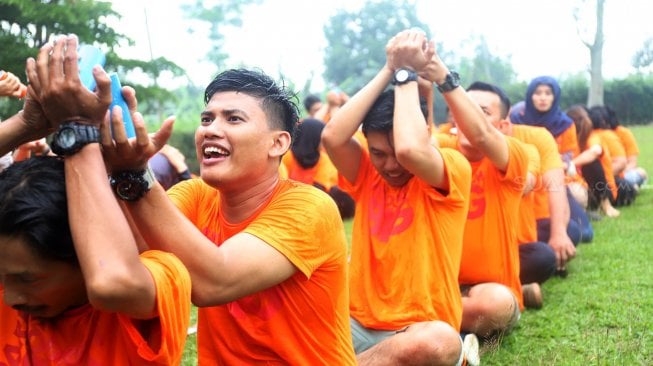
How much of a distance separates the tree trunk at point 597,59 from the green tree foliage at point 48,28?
53.5 ft

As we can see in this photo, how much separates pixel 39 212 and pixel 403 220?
2.17 meters

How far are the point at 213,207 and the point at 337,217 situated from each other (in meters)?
0.53

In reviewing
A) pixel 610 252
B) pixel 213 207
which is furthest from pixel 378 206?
pixel 610 252

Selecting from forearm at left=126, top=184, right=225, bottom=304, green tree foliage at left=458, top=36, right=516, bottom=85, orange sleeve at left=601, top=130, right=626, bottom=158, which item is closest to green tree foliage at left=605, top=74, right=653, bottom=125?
green tree foliage at left=458, top=36, right=516, bottom=85

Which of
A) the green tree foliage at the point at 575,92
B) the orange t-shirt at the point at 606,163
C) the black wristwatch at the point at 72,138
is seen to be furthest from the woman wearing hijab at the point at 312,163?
the green tree foliage at the point at 575,92

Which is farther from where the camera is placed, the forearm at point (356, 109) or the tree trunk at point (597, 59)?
the tree trunk at point (597, 59)

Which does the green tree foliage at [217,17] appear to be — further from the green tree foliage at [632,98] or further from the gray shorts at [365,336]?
the gray shorts at [365,336]

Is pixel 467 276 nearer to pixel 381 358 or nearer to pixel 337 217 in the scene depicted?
pixel 381 358

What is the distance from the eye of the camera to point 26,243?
1.88 meters

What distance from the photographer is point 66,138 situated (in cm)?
184

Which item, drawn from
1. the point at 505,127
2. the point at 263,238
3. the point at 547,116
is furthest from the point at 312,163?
the point at 263,238

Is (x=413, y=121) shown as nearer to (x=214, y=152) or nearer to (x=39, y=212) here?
(x=214, y=152)

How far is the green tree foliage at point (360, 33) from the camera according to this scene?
172 ft

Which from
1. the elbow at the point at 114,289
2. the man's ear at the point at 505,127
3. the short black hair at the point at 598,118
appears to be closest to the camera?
the elbow at the point at 114,289
